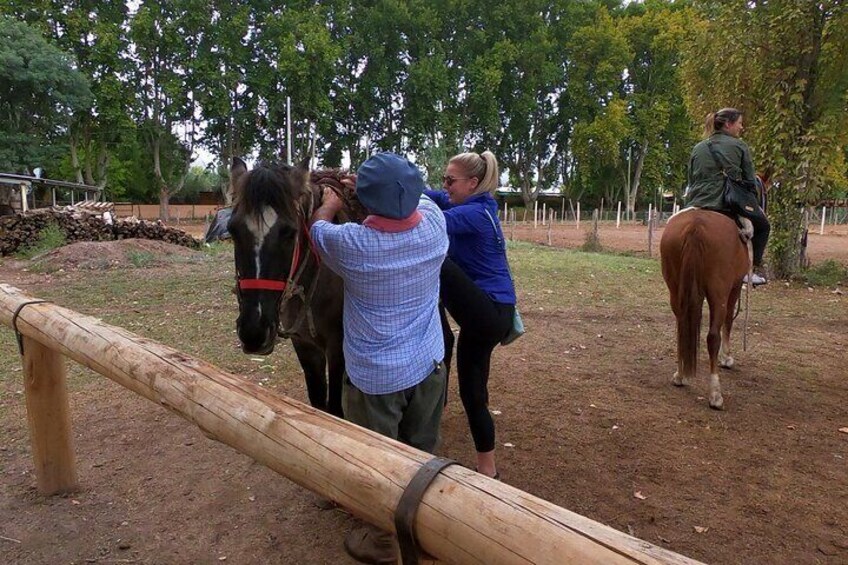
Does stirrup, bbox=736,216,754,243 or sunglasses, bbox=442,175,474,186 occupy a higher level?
sunglasses, bbox=442,175,474,186

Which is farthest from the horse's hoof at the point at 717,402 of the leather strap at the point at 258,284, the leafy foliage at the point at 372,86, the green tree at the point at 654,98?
the green tree at the point at 654,98

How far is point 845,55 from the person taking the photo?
9.86 metres

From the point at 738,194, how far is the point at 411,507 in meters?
4.97

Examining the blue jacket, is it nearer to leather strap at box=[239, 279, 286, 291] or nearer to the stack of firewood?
leather strap at box=[239, 279, 286, 291]

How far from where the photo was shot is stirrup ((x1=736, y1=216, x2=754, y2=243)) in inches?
202

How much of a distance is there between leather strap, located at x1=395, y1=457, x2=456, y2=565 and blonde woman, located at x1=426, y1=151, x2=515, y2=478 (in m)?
1.63

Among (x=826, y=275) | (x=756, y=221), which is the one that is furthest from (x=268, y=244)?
(x=826, y=275)

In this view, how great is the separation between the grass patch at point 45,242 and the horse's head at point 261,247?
15.6 m

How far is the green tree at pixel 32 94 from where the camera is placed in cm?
2758

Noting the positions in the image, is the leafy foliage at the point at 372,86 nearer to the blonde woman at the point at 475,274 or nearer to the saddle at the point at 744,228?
the saddle at the point at 744,228

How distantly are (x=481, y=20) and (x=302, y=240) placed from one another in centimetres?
4520

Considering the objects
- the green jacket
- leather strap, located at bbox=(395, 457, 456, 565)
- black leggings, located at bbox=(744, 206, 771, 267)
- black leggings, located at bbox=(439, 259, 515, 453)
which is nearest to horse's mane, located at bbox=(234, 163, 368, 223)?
black leggings, located at bbox=(439, 259, 515, 453)

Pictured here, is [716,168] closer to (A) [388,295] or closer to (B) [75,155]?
(A) [388,295]

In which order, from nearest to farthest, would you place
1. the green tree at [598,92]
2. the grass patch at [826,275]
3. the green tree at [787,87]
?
the green tree at [787,87], the grass patch at [826,275], the green tree at [598,92]
